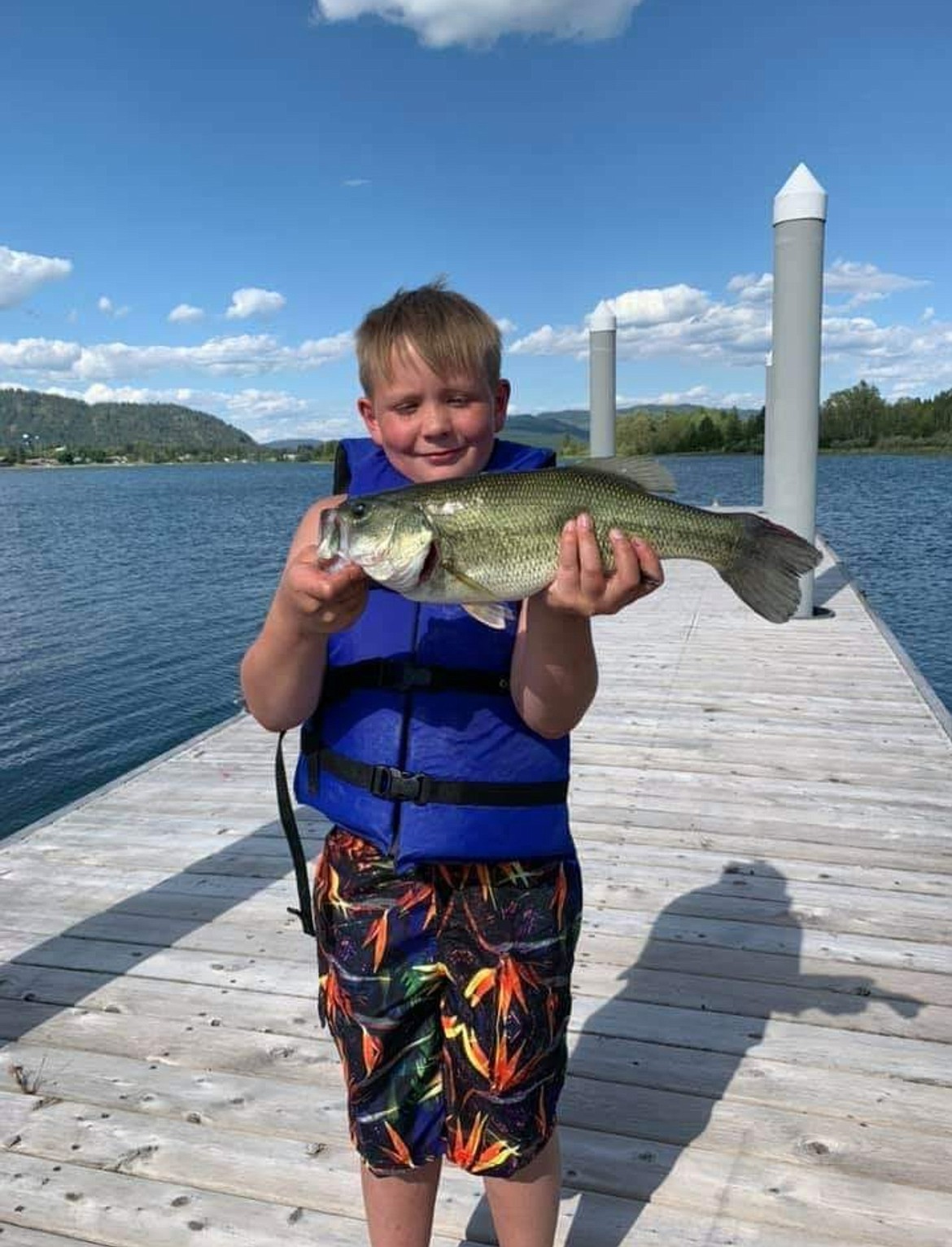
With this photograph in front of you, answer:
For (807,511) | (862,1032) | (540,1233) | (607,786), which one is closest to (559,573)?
(540,1233)

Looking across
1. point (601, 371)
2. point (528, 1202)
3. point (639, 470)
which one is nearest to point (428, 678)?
point (639, 470)

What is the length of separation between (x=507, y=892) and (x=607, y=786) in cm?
422

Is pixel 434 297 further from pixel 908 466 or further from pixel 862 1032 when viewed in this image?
pixel 908 466

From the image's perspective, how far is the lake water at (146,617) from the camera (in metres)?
13.6

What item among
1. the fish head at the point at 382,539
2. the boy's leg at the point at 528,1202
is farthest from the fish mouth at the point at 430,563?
the boy's leg at the point at 528,1202

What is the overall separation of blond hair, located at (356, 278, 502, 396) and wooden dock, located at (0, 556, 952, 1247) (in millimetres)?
2520

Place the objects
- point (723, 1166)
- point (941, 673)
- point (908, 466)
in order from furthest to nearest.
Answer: point (908, 466) → point (941, 673) → point (723, 1166)

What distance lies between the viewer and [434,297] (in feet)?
7.62

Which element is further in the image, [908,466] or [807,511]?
[908,466]

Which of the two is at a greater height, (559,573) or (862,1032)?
(559,573)

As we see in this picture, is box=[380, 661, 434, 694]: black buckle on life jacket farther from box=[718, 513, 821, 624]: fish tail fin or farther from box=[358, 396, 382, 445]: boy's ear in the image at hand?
box=[718, 513, 821, 624]: fish tail fin

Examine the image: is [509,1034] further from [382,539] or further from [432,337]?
[432,337]

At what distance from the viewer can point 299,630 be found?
2.10 metres

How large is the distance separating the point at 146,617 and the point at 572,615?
850 inches
